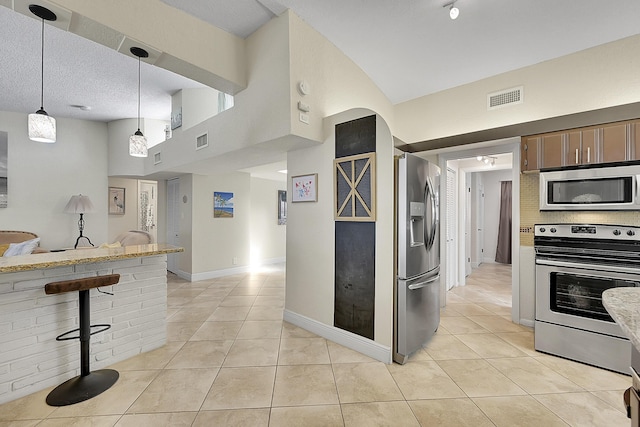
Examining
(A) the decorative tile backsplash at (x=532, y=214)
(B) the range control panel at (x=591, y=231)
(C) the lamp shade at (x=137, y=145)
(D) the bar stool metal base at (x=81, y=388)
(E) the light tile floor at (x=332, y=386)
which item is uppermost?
(C) the lamp shade at (x=137, y=145)

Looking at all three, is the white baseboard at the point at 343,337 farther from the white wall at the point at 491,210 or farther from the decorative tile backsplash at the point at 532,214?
the white wall at the point at 491,210

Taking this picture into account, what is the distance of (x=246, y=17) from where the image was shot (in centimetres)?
280

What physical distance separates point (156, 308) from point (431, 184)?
3.01 m

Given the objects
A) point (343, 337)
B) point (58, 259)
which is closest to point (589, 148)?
point (343, 337)

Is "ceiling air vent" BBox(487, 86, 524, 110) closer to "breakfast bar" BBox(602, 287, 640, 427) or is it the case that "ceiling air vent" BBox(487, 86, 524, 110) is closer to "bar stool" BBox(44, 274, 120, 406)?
"breakfast bar" BBox(602, 287, 640, 427)

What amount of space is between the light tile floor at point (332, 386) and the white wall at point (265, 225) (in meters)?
3.84

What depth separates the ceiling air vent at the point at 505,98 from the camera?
10.1 feet

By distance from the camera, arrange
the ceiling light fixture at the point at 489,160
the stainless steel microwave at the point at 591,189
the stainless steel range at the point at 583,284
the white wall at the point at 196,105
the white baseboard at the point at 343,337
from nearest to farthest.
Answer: the stainless steel range at the point at 583,284
the stainless steel microwave at the point at 591,189
the white baseboard at the point at 343,337
the white wall at the point at 196,105
the ceiling light fixture at the point at 489,160

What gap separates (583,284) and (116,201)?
8.36m

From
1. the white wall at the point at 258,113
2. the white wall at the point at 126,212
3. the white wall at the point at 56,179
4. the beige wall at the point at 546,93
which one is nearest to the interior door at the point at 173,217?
the white wall at the point at 126,212

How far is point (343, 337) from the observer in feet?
9.18

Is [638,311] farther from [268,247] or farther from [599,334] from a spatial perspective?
[268,247]

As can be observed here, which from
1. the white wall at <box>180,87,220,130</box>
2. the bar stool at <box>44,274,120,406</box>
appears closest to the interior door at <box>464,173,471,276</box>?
the white wall at <box>180,87,220,130</box>

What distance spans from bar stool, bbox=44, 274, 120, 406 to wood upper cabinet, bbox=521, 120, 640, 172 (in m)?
4.18
